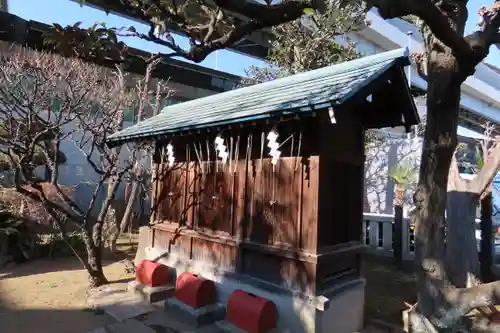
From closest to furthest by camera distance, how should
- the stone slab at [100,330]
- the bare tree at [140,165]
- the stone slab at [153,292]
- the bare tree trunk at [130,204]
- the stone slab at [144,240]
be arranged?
the stone slab at [100,330]
the stone slab at [153,292]
the stone slab at [144,240]
the bare tree at [140,165]
the bare tree trunk at [130,204]

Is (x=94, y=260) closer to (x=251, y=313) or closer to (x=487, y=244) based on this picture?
(x=251, y=313)

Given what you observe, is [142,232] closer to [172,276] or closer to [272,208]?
[172,276]

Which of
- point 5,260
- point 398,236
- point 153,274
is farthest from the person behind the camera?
point 398,236

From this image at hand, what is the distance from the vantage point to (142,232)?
9320mm

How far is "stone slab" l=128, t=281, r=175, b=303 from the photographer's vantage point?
7305 millimetres

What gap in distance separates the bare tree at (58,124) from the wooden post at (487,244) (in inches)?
341

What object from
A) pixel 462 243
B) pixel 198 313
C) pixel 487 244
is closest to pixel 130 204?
pixel 198 313

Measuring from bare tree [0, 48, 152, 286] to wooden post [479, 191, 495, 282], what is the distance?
867 cm

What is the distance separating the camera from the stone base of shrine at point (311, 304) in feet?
17.5

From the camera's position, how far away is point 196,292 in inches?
259

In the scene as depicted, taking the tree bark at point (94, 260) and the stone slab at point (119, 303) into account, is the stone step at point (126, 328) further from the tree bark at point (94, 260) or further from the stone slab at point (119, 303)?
the tree bark at point (94, 260)

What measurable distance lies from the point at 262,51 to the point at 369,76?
17.8 m

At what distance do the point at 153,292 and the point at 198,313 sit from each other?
147 centimetres

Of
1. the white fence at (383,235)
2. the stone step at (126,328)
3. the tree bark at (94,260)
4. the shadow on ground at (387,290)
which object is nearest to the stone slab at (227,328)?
the stone step at (126,328)
